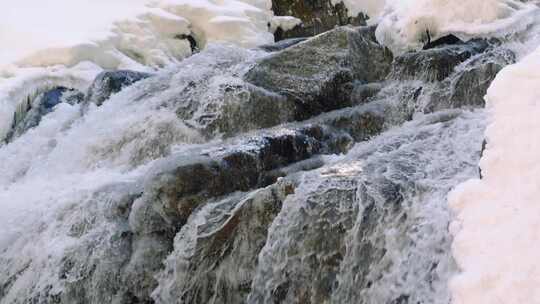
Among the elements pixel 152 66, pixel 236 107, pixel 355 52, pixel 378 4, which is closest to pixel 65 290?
pixel 236 107

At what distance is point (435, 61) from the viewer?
5.76m

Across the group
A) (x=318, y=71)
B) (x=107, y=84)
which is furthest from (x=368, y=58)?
(x=107, y=84)

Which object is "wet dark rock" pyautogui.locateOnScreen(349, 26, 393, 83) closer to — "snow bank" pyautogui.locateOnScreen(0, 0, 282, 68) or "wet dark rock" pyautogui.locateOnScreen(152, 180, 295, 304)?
"snow bank" pyautogui.locateOnScreen(0, 0, 282, 68)

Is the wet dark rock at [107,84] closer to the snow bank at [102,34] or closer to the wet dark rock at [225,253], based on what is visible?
the snow bank at [102,34]

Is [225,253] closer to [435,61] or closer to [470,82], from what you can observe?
[470,82]

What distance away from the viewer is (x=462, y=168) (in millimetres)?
3596

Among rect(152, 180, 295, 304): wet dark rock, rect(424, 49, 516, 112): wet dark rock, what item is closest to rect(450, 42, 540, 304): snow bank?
rect(152, 180, 295, 304): wet dark rock

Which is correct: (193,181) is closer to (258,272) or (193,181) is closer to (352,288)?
(258,272)

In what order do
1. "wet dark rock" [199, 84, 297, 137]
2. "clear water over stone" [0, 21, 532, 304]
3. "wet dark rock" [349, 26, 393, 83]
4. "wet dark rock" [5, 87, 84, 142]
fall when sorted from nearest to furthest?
"clear water over stone" [0, 21, 532, 304] → "wet dark rock" [199, 84, 297, 137] → "wet dark rock" [349, 26, 393, 83] → "wet dark rock" [5, 87, 84, 142]

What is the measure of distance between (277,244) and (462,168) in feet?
3.29

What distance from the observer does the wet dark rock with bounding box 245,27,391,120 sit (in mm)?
6043

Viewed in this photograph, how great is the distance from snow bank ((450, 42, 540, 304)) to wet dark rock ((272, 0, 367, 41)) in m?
6.77

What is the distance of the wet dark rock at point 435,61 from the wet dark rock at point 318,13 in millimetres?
3895

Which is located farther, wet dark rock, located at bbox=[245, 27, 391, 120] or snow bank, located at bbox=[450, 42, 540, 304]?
wet dark rock, located at bbox=[245, 27, 391, 120]
